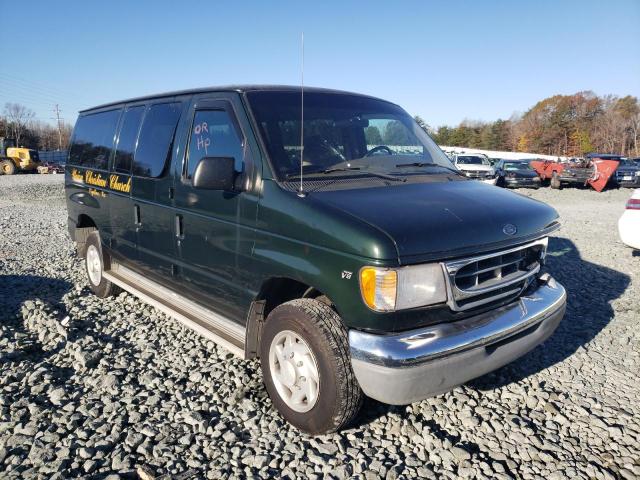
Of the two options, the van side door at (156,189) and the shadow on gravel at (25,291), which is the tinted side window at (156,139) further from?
the shadow on gravel at (25,291)

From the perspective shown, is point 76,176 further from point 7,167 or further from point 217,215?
point 7,167

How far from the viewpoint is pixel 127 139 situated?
4.80 m

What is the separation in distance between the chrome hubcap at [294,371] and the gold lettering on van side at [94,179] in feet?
10.6

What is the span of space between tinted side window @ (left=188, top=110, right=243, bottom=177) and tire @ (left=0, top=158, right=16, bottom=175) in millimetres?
34786

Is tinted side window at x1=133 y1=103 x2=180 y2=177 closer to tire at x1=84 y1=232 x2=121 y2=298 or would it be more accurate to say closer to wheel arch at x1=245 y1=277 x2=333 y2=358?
tire at x1=84 y1=232 x2=121 y2=298

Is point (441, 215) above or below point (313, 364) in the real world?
above

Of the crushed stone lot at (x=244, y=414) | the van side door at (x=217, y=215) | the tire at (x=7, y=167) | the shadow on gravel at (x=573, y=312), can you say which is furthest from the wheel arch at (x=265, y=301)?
the tire at (x=7, y=167)

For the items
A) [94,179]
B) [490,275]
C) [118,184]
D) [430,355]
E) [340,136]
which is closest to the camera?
[430,355]

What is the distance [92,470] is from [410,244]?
216 cm

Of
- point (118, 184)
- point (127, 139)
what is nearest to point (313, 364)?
point (118, 184)

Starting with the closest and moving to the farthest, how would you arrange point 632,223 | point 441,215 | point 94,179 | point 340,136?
point 441,215
point 340,136
point 94,179
point 632,223

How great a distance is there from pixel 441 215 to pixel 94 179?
14.2 feet

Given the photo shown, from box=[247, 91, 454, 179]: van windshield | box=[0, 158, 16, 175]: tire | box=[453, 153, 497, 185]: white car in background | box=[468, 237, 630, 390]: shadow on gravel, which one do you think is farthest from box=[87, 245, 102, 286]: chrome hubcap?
box=[0, 158, 16, 175]: tire

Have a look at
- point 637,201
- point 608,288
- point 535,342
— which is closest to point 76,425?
point 535,342
